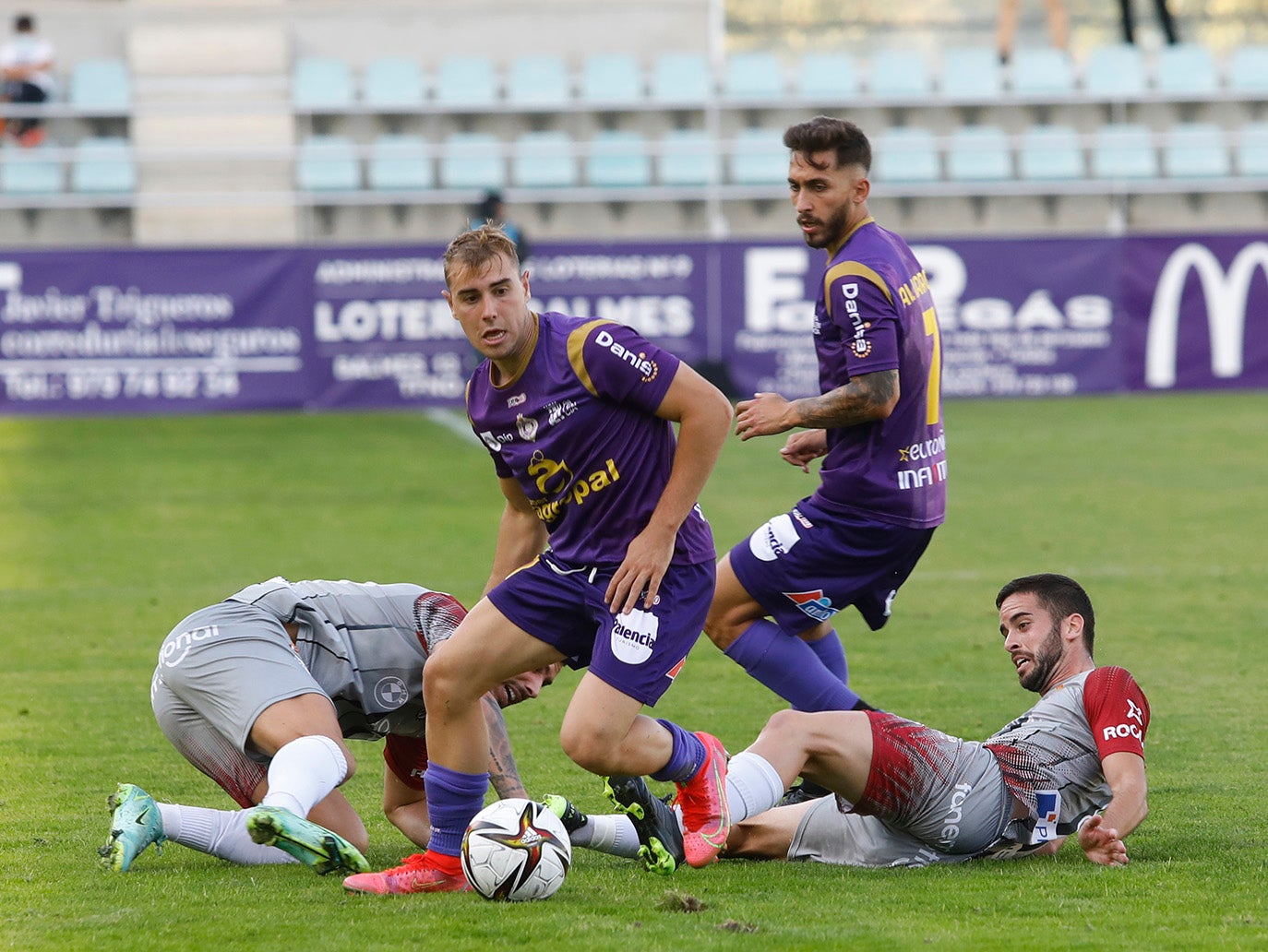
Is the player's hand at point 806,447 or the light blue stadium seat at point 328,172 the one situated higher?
the light blue stadium seat at point 328,172

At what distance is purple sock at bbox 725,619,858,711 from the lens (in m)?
5.43

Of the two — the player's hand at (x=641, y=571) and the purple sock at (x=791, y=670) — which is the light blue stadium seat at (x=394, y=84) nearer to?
the purple sock at (x=791, y=670)

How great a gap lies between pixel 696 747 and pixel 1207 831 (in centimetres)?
153

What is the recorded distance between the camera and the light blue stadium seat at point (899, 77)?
23.0 metres

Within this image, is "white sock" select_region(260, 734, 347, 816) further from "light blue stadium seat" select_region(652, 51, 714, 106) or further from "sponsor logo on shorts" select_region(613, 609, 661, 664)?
"light blue stadium seat" select_region(652, 51, 714, 106)

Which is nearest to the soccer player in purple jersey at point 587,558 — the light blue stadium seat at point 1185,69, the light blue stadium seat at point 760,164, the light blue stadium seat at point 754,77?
the light blue stadium seat at point 760,164

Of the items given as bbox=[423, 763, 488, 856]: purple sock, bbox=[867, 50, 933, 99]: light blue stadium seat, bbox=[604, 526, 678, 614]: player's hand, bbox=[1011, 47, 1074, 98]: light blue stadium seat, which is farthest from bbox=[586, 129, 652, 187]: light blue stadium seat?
bbox=[423, 763, 488, 856]: purple sock

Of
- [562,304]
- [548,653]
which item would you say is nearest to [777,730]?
[548,653]

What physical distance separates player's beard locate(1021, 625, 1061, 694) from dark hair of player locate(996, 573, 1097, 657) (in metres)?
0.05

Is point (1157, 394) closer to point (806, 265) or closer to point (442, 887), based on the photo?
point (806, 265)

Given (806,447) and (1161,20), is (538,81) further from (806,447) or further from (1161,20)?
(806,447)

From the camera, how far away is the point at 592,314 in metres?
18.1

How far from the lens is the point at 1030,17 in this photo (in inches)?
1014

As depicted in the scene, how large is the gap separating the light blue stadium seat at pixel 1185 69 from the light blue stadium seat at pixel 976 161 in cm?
246
